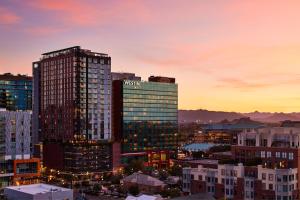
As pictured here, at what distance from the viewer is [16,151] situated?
167m

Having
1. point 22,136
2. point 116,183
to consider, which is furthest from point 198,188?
point 22,136

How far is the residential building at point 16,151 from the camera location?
521 feet

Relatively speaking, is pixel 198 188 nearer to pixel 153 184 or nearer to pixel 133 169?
pixel 153 184

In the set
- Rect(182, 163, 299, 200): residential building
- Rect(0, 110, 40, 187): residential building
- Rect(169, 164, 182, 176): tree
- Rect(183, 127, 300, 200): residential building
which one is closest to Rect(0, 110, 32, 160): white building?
Rect(0, 110, 40, 187): residential building

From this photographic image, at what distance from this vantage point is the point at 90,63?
650 ft

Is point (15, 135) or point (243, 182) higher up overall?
point (15, 135)

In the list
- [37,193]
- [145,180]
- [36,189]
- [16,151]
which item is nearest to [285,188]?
[145,180]

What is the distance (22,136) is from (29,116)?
799cm

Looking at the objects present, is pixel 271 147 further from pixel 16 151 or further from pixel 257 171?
pixel 16 151

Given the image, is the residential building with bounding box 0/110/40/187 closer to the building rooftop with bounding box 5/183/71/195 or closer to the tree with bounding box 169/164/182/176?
the building rooftop with bounding box 5/183/71/195

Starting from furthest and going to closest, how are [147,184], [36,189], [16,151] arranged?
[16,151], [147,184], [36,189]

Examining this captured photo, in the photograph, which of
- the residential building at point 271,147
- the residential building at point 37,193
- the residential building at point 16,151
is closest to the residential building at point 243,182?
the residential building at point 271,147

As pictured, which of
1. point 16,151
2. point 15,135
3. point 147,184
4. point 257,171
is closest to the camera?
point 257,171

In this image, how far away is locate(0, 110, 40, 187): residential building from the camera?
158875mm
